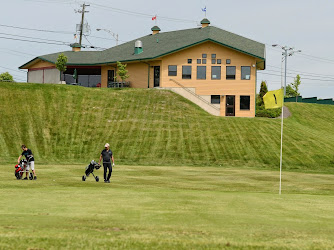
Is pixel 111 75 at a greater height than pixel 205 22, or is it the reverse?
pixel 205 22

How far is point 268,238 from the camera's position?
12148 millimetres

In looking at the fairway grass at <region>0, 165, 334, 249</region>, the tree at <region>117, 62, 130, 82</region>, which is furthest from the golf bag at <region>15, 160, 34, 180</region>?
the tree at <region>117, 62, 130, 82</region>

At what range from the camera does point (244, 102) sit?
7075 centimetres

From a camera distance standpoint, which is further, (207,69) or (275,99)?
(207,69)

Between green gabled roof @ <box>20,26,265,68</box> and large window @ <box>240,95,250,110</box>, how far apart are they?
5674 mm

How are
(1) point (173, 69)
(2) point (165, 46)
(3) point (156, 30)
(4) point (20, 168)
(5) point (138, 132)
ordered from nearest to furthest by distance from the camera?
1. (4) point (20, 168)
2. (5) point (138, 132)
3. (1) point (173, 69)
4. (2) point (165, 46)
5. (3) point (156, 30)

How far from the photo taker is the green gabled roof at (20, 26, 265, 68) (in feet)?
234

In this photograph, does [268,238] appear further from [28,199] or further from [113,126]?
[113,126]

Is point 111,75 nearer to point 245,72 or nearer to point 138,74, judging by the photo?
point 138,74

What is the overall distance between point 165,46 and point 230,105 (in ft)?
43.6

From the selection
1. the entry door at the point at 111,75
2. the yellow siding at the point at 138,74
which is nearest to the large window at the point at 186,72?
the yellow siding at the point at 138,74

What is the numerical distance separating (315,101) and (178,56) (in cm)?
3837

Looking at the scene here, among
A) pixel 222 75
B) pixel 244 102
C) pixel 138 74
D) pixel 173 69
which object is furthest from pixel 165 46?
pixel 244 102

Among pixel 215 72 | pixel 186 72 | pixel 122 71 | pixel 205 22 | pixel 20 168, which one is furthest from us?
pixel 205 22
